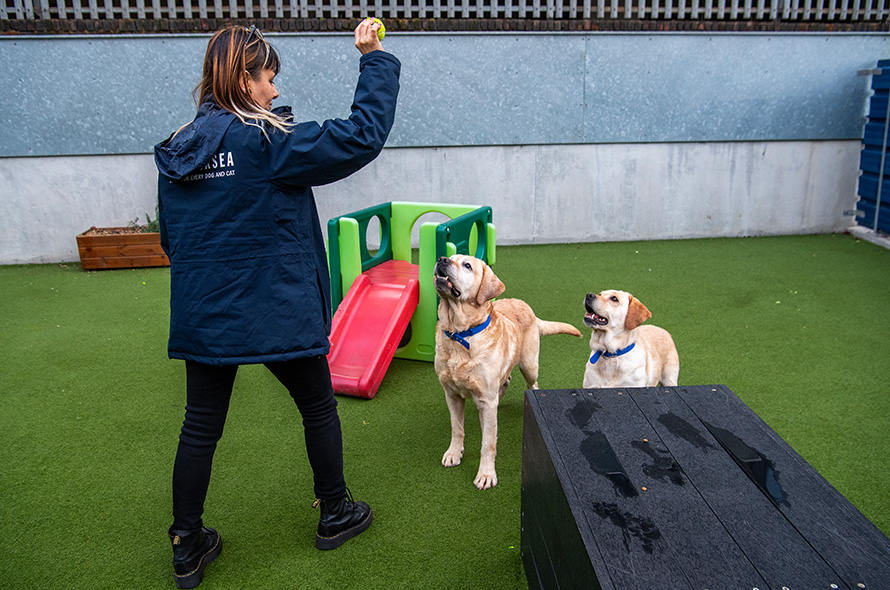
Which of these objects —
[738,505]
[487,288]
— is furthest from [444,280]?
[738,505]

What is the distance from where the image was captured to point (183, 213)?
210 cm

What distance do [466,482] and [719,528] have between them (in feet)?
5.48

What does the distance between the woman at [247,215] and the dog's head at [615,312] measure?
4.56ft

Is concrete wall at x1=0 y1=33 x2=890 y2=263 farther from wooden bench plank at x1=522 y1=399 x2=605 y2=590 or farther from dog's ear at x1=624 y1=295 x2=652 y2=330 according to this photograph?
wooden bench plank at x1=522 y1=399 x2=605 y2=590

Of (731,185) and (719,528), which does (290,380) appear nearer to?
(719,528)

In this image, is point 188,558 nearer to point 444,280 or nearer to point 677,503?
point 444,280

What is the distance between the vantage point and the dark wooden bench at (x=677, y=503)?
4.90 ft

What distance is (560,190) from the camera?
8078 mm

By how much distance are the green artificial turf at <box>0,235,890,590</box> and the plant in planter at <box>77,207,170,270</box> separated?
683 millimetres

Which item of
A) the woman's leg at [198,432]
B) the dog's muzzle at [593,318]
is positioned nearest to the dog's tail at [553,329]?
the dog's muzzle at [593,318]

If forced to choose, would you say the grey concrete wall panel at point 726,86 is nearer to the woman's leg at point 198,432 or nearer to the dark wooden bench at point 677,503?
the dark wooden bench at point 677,503

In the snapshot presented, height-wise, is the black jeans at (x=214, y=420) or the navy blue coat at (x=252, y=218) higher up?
the navy blue coat at (x=252, y=218)

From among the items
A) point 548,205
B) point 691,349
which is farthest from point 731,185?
point 691,349

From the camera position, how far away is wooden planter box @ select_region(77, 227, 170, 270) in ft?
23.1
